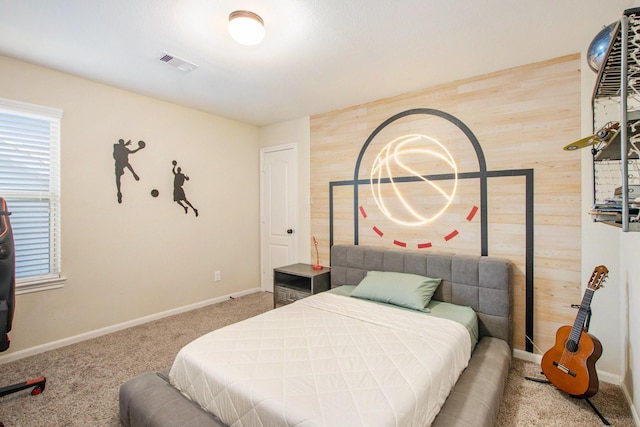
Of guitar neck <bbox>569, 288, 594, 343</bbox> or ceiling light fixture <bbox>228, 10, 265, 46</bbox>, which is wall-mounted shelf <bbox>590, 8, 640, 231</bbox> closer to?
guitar neck <bbox>569, 288, 594, 343</bbox>

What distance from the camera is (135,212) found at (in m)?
3.35

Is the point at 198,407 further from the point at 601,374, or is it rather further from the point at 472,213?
the point at 601,374

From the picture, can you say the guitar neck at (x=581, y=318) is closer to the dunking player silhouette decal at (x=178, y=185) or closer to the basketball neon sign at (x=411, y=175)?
the basketball neon sign at (x=411, y=175)

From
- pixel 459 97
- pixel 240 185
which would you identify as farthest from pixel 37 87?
pixel 459 97

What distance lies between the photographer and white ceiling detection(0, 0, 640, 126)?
188 cm

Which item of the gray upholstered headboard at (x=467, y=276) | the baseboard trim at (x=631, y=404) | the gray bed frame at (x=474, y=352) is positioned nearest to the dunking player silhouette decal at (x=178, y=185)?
the gray bed frame at (x=474, y=352)

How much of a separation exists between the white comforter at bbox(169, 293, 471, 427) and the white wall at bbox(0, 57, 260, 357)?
188cm

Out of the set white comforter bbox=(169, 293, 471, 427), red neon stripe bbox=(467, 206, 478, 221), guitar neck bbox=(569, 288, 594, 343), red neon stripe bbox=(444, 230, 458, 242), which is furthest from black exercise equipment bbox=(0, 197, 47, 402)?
guitar neck bbox=(569, 288, 594, 343)

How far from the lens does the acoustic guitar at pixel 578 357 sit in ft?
6.20

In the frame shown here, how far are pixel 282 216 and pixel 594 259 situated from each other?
341 cm

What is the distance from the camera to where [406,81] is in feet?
9.72

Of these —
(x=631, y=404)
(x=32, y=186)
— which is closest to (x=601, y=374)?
(x=631, y=404)

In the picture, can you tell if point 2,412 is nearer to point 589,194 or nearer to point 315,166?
point 315,166

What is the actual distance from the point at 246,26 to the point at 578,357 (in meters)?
3.03
